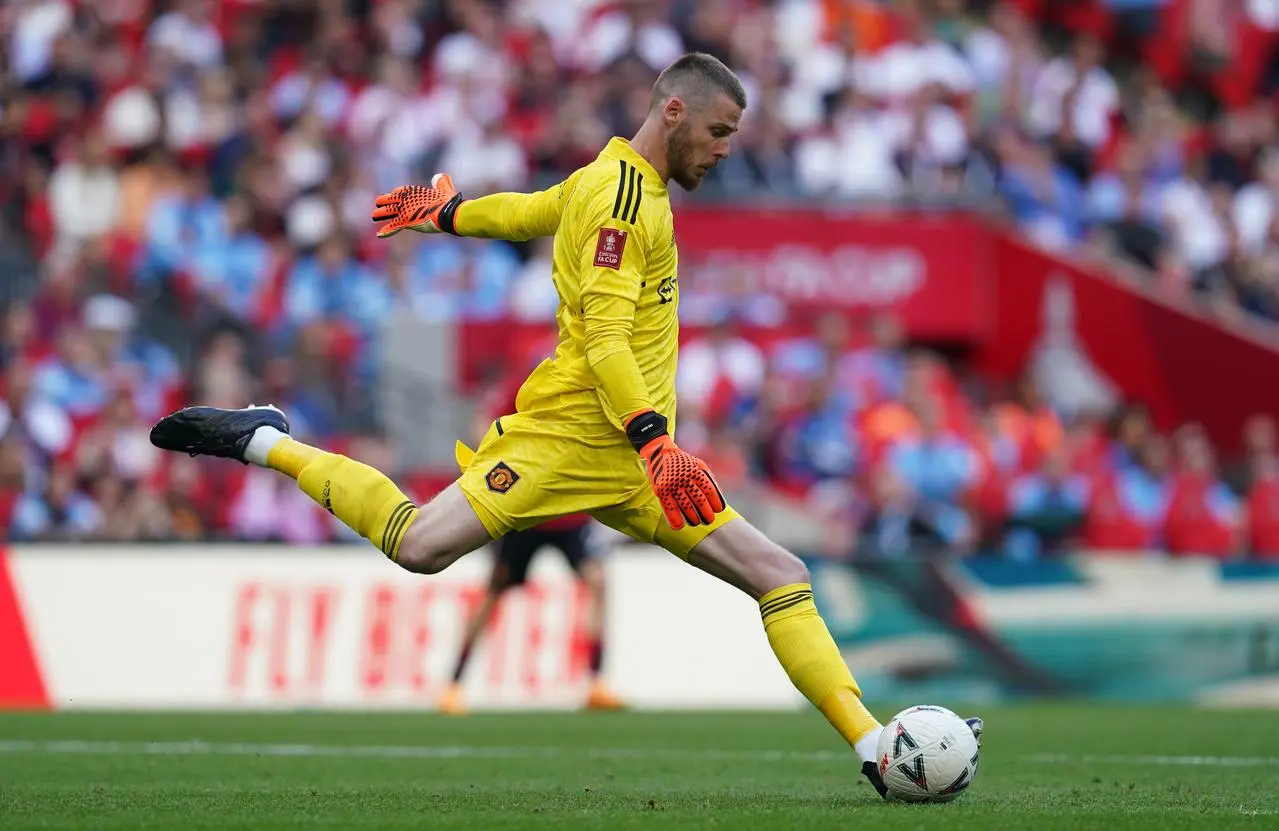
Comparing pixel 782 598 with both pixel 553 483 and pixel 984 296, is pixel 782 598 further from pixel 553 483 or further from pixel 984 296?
pixel 984 296

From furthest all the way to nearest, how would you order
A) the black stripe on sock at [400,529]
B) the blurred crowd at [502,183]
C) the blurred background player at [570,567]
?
the blurred crowd at [502,183] → the blurred background player at [570,567] → the black stripe on sock at [400,529]

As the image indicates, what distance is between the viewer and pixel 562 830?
19.7 ft

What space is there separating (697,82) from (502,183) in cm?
1254

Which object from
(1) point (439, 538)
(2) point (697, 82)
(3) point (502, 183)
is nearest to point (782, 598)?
(1) point (439, 538)

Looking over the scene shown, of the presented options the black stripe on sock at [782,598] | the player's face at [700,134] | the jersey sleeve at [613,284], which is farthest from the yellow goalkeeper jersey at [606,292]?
the black stripe on sock at [782,598]

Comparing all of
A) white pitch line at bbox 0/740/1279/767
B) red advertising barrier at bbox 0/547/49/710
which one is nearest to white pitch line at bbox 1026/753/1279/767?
white pitch line at bbox 0/740/1279/767

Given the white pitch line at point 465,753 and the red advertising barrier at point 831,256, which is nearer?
the white pitch line at point 465,753

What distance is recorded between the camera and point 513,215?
24.7 feet

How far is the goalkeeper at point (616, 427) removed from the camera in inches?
275

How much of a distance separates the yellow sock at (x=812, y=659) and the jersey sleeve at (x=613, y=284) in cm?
87

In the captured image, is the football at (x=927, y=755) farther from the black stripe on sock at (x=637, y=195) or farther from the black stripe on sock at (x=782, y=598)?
the black stripe on sock at (x=637, y=195)

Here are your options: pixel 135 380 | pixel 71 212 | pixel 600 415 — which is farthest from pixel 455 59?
pixel 600 415

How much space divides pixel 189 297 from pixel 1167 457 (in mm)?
8880

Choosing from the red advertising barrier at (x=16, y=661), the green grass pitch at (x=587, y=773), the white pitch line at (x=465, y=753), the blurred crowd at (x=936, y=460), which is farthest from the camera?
the blurred crowd at (x=936, y=460)
